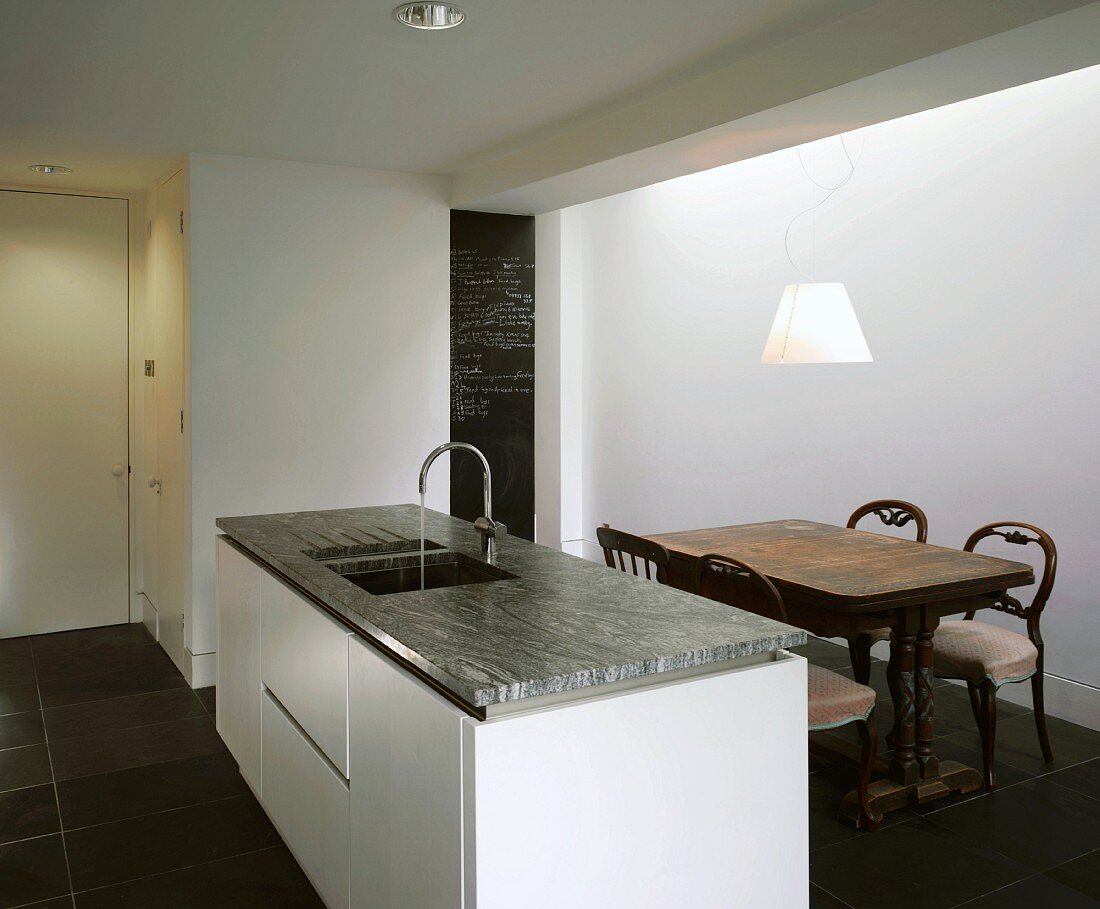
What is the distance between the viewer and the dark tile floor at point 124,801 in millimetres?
2650

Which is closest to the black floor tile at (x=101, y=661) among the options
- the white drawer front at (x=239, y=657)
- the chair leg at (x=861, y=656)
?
the white drawer front at (x=239, y=657)

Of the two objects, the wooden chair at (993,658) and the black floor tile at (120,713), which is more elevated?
the wooden chair at (993,658)

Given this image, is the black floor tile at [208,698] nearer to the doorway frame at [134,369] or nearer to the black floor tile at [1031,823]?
the doorway frame at [134,369]

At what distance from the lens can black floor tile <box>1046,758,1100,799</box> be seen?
3.20 m

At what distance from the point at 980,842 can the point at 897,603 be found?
768 mm

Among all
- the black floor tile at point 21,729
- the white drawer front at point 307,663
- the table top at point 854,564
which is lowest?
the black floor tile at point 21,729

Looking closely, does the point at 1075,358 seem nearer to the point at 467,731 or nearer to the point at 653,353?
the point at 653,353

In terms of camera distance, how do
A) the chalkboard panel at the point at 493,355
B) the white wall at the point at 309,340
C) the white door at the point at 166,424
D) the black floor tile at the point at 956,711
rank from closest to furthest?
the black floor tile at the point at 956,711
the white wall at the point at 309,340
the white door at the point at 166,424
the chalkboard panel at the point at 493,355

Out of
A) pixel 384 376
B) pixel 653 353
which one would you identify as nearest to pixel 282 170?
pixel 384 376

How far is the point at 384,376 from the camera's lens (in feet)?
15.8

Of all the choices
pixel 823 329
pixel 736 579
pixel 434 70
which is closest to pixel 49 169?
pixel 434 70

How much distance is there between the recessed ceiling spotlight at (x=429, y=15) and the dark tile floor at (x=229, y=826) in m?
2.44

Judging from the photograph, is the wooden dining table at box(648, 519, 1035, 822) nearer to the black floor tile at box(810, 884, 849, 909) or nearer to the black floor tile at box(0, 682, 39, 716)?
the black floor tile at box(810, 884, 849, 909)

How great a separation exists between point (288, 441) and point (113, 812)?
1.91m
